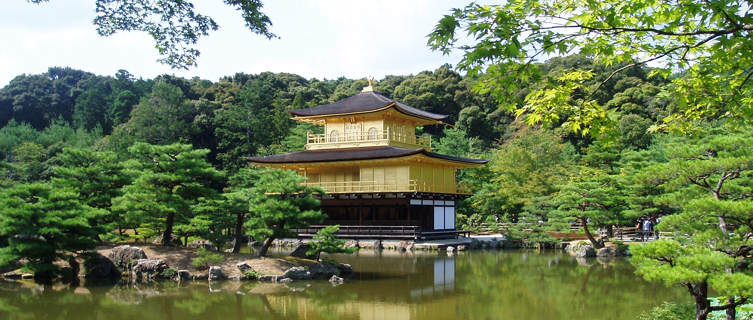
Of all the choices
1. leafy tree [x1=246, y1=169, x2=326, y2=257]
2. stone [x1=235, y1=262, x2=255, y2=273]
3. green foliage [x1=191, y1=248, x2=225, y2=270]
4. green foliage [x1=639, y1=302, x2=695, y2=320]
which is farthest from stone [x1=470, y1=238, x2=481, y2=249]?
green foliage [x1=639, y1=302, x2=695, y2=320]

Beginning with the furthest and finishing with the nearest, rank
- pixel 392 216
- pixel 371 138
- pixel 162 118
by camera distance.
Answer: pixel 162 118
pixel 371 138
pixel 392 216

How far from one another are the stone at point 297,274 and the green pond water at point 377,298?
2.48 ft

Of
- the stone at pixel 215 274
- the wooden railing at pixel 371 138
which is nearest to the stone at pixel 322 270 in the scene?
the stone at pixel 215 274

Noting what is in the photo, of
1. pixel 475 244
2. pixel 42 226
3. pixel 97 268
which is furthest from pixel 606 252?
pixel 42 226

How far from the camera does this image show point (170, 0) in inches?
221

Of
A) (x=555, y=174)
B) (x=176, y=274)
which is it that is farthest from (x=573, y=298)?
(x=555, y=174)

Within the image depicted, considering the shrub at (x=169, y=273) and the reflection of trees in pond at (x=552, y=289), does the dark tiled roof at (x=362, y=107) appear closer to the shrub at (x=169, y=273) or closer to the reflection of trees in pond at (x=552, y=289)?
the reflection of trees in pond at (x=552, y=289)

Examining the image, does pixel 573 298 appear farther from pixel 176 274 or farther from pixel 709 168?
pixel 176 274

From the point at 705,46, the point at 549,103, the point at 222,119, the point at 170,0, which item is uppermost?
the point at 222,119

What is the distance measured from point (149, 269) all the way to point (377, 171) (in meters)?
13.1

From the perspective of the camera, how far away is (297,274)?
1344cm

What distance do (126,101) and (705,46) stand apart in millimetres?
55409

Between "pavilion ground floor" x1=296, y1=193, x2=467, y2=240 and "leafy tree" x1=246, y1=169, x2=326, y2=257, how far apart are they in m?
9.60

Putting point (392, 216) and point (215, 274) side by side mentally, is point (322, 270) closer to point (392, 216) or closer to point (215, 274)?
point (215, 274)
